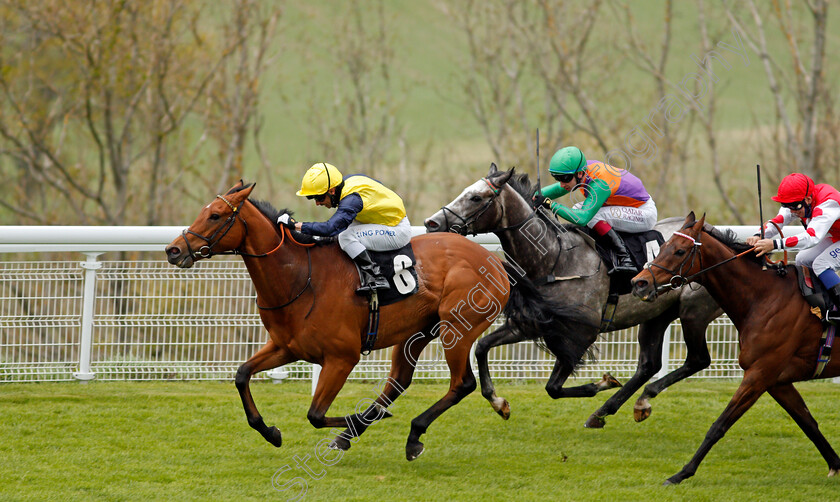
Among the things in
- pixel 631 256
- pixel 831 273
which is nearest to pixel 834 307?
pixel 831 273

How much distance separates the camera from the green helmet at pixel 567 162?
A: 5.56m

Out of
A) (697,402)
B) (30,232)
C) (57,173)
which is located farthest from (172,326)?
(57,173)

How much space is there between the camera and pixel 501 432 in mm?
5766

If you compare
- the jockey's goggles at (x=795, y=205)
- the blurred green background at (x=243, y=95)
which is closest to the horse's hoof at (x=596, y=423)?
the jockey's goggles at (x=795, y=205)

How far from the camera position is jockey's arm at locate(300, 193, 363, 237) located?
15.6ft

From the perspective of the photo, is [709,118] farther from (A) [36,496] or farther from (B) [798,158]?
(A) [36,496]

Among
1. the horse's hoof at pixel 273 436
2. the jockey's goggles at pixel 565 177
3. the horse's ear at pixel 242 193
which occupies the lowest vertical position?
the horse's hoof at pixel 273 436

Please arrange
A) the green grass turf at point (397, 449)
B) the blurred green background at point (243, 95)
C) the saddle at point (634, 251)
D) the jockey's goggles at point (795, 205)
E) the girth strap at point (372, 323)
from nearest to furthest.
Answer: the green grass turf at point (397, 449), the jockey's goggles at point (795, 205), the girth strap at point (372, 323), the saddle at point (634, 251), the blurred green background at point (243, 95)

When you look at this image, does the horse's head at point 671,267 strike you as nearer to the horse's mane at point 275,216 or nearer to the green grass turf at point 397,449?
the green grass turf at point 397,449

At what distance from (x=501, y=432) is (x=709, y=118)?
12.0 m

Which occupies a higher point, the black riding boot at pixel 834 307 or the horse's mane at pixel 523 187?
the horse's mane at pixel 523 187

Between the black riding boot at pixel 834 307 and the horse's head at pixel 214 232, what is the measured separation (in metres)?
3.11

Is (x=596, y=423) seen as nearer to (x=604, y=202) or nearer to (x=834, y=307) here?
(x=604, y=202)

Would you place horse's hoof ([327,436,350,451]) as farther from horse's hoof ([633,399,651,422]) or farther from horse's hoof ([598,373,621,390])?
horse's hoof ([633,399,651,422])
